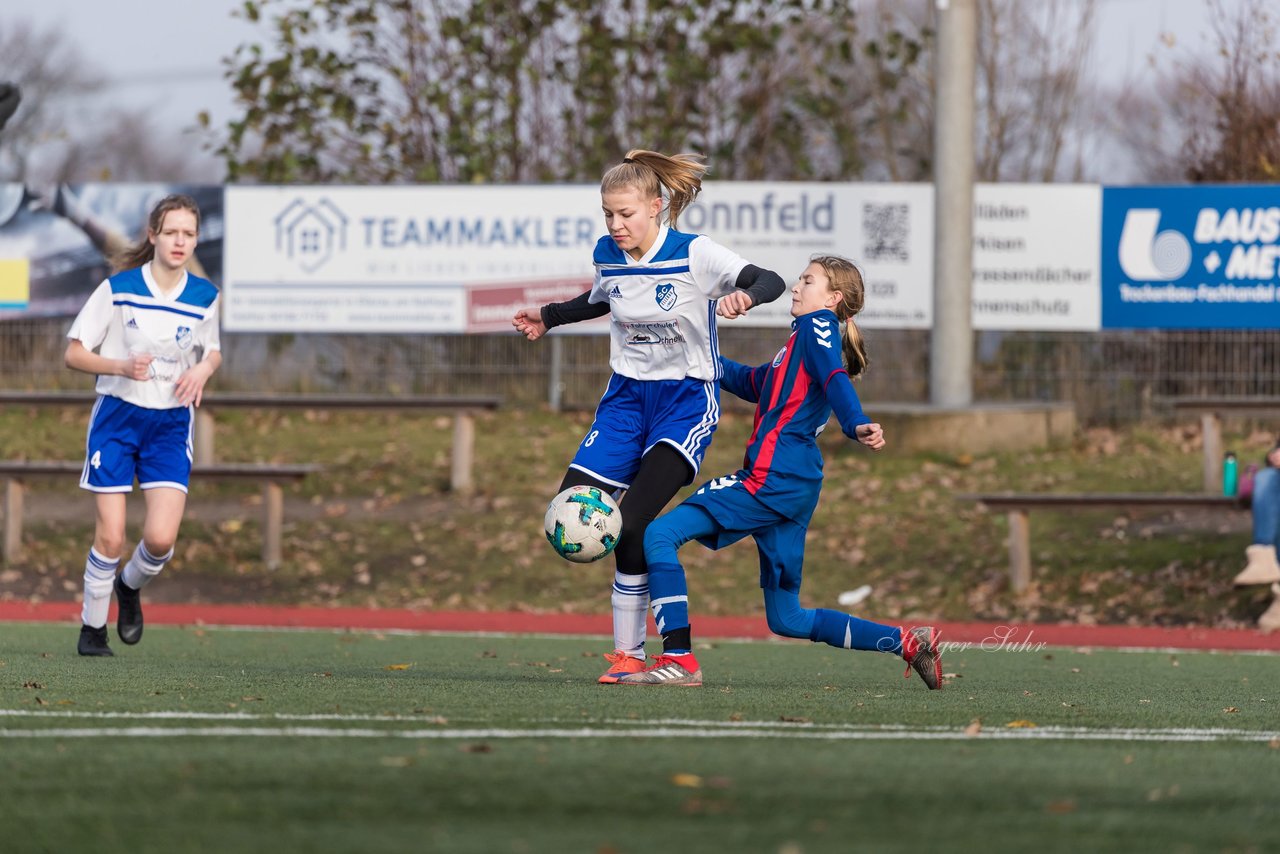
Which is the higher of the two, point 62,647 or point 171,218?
point 171,218

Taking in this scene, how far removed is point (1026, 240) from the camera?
15922 millimetres

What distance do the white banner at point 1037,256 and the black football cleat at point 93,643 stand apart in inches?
398

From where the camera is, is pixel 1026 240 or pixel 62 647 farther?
pixel 1026 240

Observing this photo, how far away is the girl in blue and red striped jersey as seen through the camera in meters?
6.16

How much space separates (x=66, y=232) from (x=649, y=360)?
11.7 meters

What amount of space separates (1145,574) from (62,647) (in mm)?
7900

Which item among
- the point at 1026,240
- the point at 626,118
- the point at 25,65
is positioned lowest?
the point at 1026,240

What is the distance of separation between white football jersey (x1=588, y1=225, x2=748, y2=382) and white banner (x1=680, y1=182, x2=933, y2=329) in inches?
372

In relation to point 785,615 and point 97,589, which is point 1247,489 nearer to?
point 785,615

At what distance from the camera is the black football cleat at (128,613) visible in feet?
26.2

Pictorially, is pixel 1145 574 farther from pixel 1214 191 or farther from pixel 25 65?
pixel 25 65

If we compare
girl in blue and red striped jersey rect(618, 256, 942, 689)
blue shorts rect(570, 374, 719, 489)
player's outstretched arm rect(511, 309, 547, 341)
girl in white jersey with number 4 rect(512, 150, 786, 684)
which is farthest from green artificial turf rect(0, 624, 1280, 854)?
player's outstretched arm rect(511, 309, 547, 341)

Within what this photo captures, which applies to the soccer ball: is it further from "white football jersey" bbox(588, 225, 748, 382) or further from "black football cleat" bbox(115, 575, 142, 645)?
"black football cleat" bbox(115, 575, 142, 645)

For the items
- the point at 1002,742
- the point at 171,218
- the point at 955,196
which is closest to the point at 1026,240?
the point at 955,196
